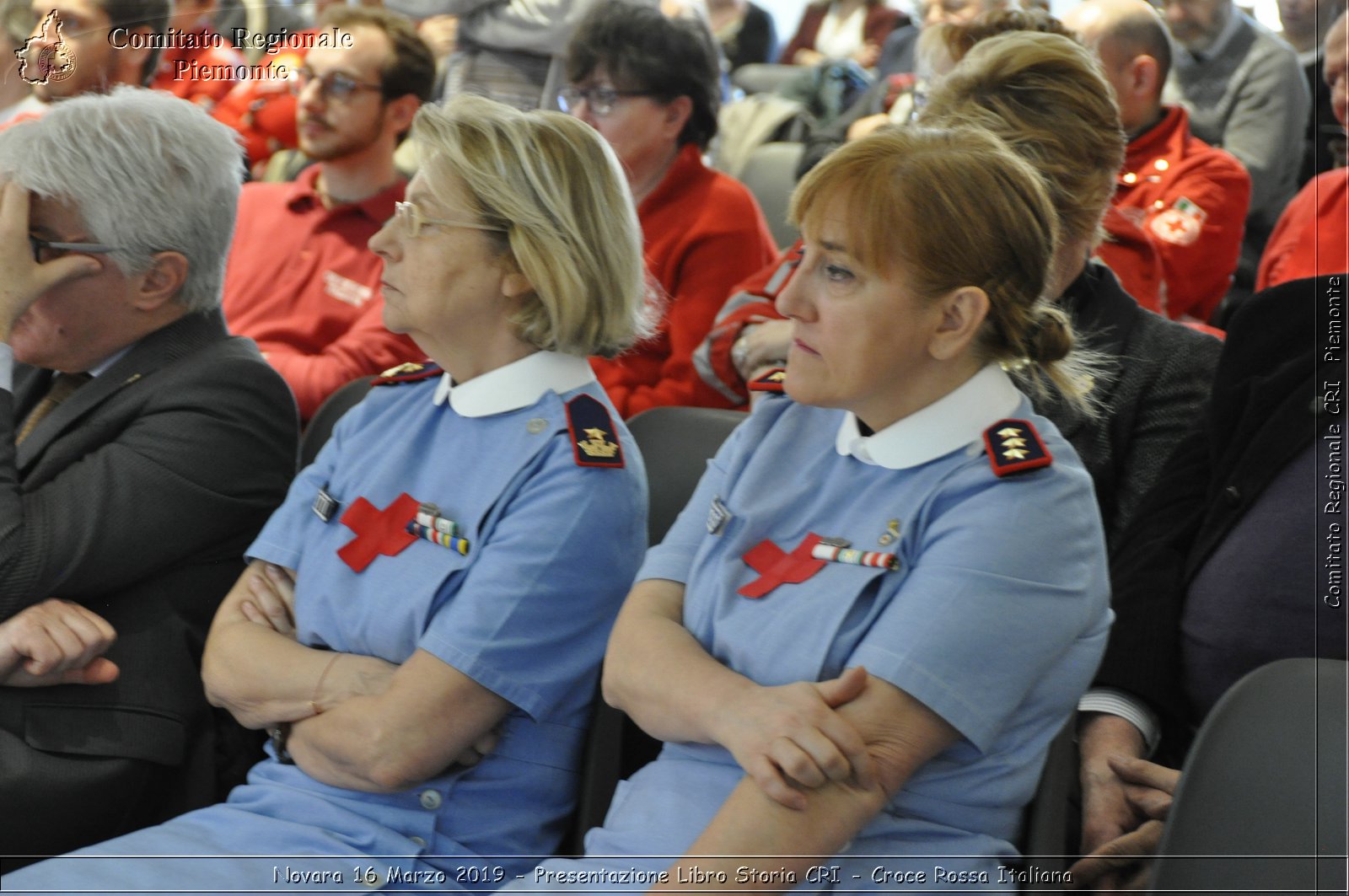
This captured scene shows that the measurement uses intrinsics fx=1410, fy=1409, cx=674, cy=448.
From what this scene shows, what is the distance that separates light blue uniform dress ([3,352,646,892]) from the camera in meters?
1.77

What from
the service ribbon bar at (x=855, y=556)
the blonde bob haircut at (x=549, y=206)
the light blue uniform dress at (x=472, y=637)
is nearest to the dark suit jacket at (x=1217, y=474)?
the service ribbon bar at (x=855, y=556)

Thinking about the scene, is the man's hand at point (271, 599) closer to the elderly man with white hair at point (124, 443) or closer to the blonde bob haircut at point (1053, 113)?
the elderly man with white hair at point (124, 443)

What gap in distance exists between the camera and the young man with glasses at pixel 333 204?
3498 mm

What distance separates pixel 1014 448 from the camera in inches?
60.2

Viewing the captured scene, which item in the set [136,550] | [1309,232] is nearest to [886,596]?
[136,550]

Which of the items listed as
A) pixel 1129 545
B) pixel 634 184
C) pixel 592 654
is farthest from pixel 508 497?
pixel 634 184

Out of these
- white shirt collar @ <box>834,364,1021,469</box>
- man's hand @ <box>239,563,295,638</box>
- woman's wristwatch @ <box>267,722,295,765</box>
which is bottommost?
woman's wristwatch @ <box>267,722,295,765</box>

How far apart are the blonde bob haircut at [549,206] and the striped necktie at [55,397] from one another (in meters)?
0.73

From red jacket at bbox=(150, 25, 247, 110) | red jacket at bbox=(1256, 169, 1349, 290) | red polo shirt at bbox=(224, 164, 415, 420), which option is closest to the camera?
red jacket at bbox=(1256, 169, 1349, 290)

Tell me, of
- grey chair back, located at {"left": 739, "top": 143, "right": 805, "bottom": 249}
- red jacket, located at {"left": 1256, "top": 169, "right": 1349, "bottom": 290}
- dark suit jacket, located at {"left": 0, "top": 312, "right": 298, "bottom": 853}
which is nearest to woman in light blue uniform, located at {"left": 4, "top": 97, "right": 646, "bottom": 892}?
dark suit jacket, located at {"left": 0, "top": 312, "right": 298, "bottom": 853}

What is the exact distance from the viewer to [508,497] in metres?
1.87

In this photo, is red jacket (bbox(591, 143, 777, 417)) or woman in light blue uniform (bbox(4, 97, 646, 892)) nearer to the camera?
woman in light blue uniform (bbox(4, 97, 646, 892))

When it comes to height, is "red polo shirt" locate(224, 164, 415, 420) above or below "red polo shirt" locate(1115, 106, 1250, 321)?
below

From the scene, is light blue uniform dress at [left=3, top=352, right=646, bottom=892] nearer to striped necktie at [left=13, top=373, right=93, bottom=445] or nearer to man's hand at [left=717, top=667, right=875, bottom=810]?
man's hand at [left=717, top=667, right=875, bottom=810]
